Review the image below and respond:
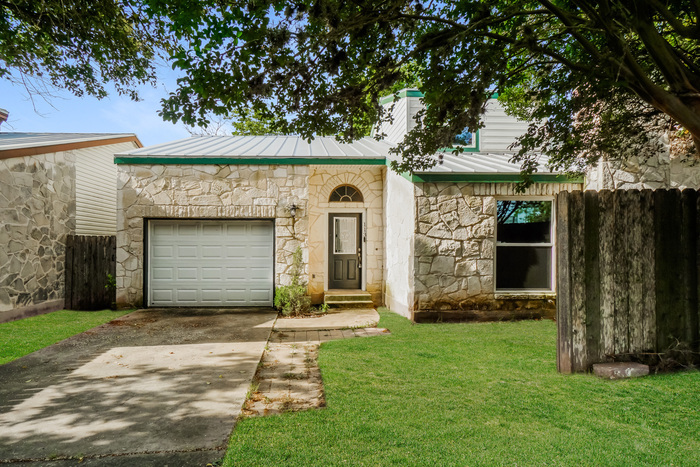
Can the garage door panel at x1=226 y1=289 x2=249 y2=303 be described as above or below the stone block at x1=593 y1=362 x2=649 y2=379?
above

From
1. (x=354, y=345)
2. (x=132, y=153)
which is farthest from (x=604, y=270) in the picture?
(x=132, y=153)

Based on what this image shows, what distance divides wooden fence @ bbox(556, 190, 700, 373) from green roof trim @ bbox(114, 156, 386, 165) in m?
5.56

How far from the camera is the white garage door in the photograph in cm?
936

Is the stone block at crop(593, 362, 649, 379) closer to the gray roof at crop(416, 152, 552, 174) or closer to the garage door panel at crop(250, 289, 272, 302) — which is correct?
the gray roof at crop(416, 152, 552, 174)

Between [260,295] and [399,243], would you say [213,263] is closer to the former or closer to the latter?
[260,295]

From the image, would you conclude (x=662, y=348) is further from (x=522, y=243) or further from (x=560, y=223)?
(x=522, y=243)

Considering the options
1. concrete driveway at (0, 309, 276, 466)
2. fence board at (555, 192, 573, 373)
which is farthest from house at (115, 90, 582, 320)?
fence board at (555, 192, 573, 373)

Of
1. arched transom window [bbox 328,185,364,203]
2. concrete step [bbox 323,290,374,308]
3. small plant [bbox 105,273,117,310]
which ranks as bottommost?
concrete step [bbox 323,290,374,308]

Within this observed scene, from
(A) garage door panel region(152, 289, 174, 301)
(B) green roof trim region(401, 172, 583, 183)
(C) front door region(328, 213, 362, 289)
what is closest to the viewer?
(B) green roof trim region(401, 172, 583, 183)

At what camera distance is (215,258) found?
948 centimetres

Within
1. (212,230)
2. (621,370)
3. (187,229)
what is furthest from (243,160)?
(621,370)

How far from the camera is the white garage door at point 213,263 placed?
30.7ft

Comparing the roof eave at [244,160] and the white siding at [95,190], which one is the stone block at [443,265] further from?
the white siding at [95,190]

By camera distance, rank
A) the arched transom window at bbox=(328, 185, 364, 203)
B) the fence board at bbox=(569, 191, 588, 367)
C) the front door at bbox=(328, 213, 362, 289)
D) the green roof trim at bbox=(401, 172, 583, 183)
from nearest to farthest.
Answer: the fence board at bbox=(569, 191, 588, 367) < the green roof trim at bbox=(401, 172, 583, 183) < the arched transom window at bbox=(328, 185, 364, 203) < the front door at bbox=(328, 213, 362, 289)
